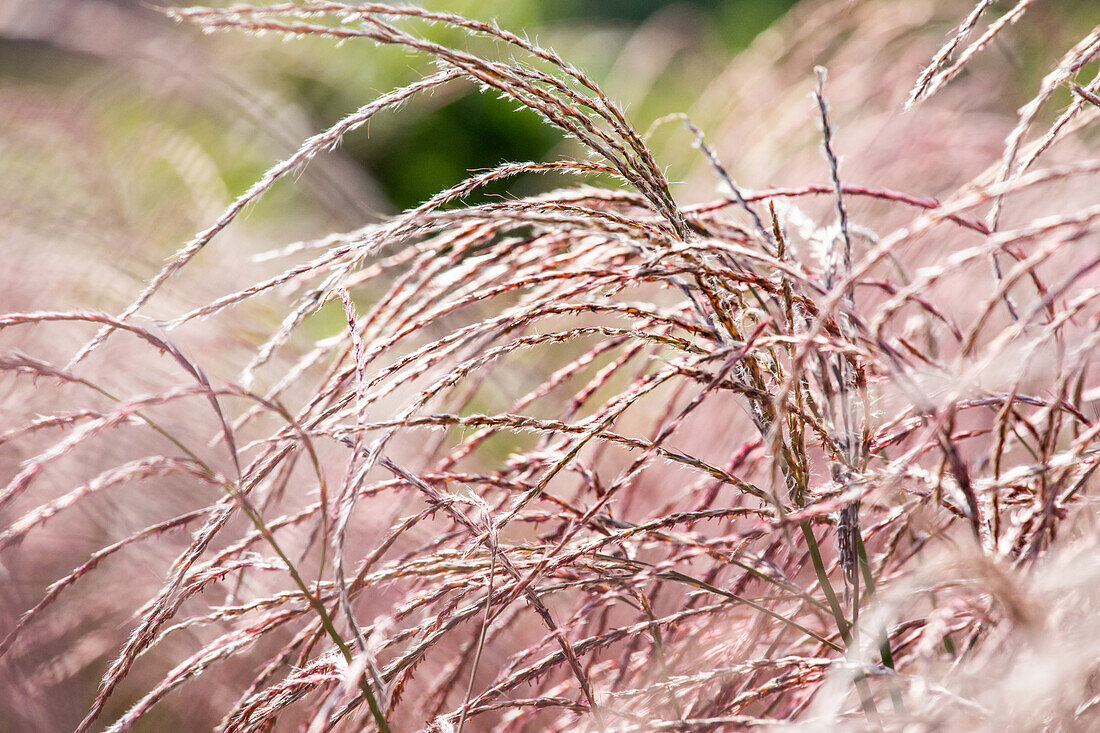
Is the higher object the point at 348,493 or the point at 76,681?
the point at 76,681

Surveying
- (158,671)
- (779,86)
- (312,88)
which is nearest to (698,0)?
(312,88)

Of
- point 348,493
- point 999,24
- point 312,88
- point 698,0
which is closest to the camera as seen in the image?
point 348,493

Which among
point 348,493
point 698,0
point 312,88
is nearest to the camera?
point 348,493

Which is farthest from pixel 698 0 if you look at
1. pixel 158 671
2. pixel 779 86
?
pixel 158 671

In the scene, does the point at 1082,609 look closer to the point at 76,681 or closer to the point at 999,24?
the point at 999,24

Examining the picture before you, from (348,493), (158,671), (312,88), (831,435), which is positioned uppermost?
(312,88)

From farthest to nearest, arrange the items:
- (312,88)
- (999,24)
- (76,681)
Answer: (312,88), (76,681), (999,24)

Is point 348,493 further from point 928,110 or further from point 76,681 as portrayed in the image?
point 928,110

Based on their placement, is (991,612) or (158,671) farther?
(158,671)

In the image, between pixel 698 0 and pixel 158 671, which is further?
pixel 698 0
